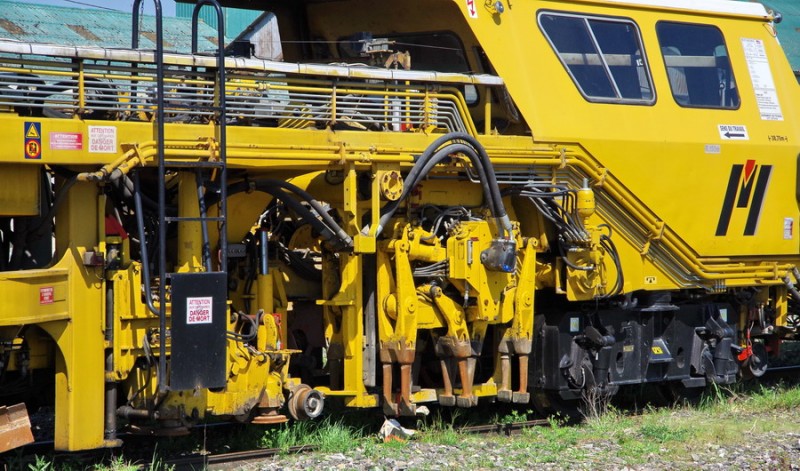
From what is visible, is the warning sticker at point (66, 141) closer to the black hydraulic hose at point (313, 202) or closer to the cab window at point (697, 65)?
the black hydraulic hose at point (313, 202)

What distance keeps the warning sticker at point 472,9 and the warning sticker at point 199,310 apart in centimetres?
340

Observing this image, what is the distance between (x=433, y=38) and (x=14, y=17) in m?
13.1

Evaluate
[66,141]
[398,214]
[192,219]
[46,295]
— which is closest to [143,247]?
[192,219]

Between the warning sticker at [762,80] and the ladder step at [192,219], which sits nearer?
the ladder step at [192,219]

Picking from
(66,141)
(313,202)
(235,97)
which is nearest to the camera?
(66,141)

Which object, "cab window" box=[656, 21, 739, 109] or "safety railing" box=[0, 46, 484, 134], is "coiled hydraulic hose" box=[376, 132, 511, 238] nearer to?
"safety railing" box=[0, 46, 484, 134]

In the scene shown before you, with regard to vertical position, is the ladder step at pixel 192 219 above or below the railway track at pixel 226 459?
above

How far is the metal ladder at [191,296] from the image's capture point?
23.9ft

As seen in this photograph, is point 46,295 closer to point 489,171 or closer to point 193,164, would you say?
point 193,164

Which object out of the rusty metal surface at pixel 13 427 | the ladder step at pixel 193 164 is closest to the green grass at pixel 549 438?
the rusty metal surface at pixel 13 427

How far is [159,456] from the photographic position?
8445mm

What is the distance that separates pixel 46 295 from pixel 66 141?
99cm

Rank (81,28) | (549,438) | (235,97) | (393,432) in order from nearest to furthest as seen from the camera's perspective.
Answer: (235,97), (393,432), (549,438), (81,28)

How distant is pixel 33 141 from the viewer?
714 cm
